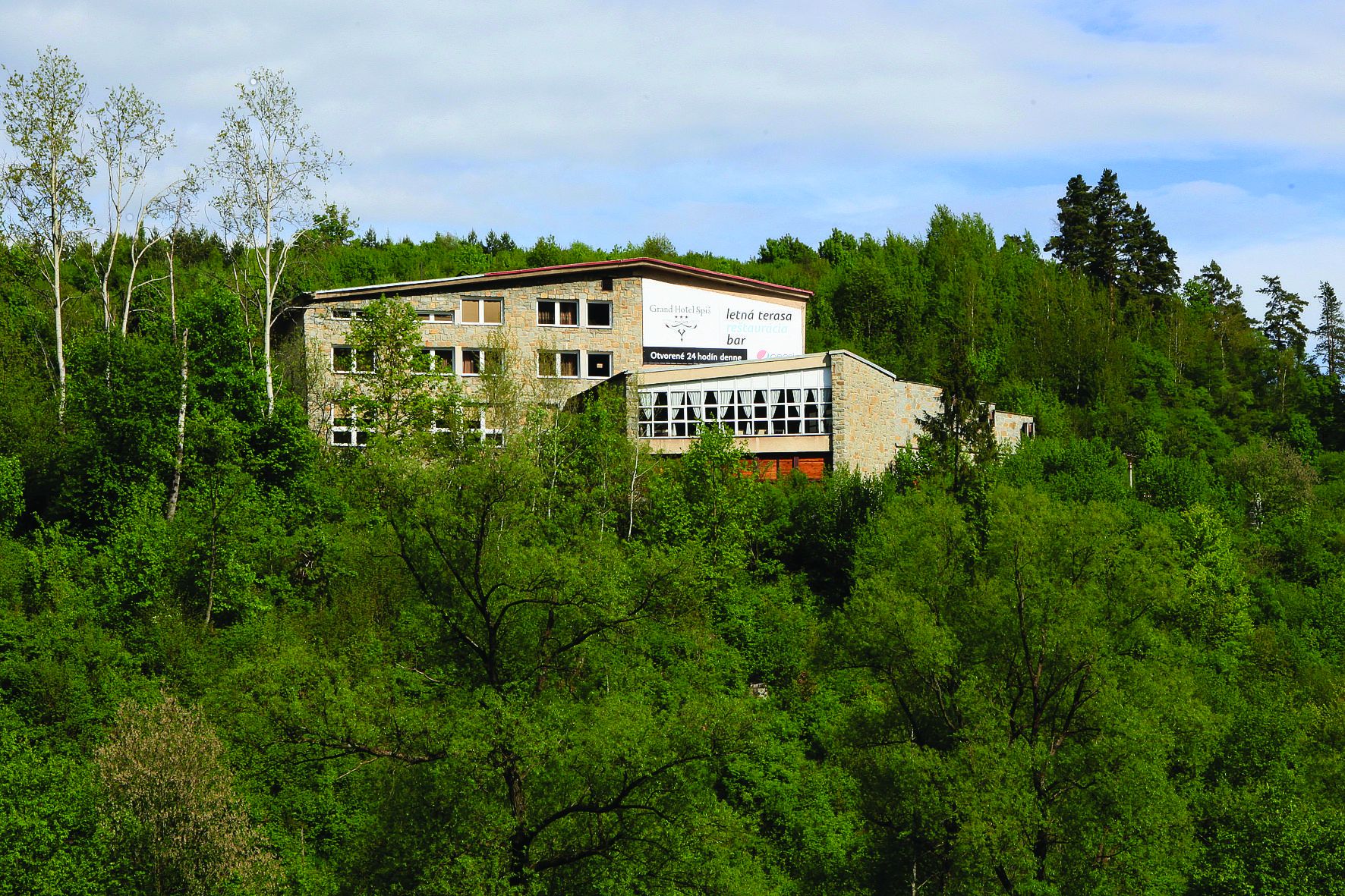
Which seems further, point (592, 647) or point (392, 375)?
point (392, 375)

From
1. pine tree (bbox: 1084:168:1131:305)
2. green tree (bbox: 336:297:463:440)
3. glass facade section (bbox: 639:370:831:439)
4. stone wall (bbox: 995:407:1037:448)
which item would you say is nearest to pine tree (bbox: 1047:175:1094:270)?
pine tree (bbox: 1084:168:1131:305)

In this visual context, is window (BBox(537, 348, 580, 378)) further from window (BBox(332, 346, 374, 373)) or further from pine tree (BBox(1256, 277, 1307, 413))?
pine tree (BBox(1256, 277, 1307, 413))

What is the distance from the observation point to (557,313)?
189ft

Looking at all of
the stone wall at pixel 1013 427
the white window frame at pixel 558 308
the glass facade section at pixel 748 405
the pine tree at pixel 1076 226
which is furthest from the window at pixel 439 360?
the pine tree at pixel 1076 226

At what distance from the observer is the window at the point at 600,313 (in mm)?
57656

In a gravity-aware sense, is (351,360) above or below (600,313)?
below

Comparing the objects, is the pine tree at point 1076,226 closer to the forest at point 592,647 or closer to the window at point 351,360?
the forest at point 592,647

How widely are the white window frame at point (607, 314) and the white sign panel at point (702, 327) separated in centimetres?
171

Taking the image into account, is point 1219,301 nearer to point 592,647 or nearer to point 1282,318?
point 1282,318

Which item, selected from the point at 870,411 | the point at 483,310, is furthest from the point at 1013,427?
the point at 483,310

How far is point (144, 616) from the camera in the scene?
129 ft

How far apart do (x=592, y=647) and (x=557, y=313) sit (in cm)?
3421

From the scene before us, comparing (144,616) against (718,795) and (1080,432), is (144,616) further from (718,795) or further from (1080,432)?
(1080,432)

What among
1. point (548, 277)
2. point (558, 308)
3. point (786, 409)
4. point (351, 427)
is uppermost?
point (548, 277)
